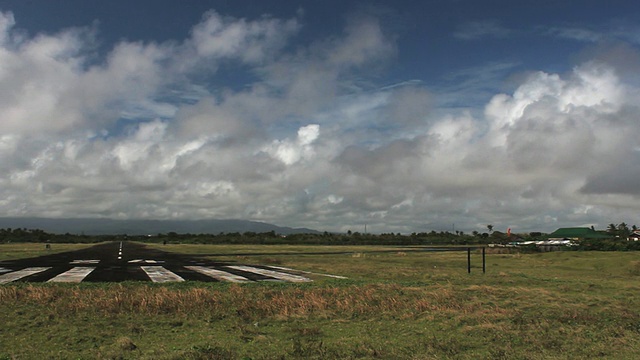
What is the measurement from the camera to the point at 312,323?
1730 centimetres

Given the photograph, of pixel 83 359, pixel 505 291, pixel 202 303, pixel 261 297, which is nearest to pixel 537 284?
pixel 505 291

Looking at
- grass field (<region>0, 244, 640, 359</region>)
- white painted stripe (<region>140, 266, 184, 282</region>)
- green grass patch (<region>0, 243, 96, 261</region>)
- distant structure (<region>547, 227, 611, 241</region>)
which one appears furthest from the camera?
distant structure (<region>547, 227, 611, 241</region>)

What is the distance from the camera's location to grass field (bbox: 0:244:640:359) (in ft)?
43.5

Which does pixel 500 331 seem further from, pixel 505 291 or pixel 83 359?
pixel 83 359

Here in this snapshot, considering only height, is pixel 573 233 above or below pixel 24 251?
above

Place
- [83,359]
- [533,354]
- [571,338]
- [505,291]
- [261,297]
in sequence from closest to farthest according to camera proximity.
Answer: [83,359]
[533,354]
[571,338]
[261,297]
[505,291]

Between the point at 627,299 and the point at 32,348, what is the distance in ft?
86.4

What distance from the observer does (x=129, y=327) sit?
15.9 meters

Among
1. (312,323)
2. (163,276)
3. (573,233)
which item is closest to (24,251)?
(163,276)

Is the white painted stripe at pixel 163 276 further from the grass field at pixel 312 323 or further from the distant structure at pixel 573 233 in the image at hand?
the distant structure at pixel 573 233

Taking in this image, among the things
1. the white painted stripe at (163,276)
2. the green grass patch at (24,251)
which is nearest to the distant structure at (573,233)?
the green grass patch at (24,251)

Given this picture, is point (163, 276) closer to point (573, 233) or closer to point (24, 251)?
point (24, 251)

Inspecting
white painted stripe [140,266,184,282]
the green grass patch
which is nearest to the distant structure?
the green grass patch

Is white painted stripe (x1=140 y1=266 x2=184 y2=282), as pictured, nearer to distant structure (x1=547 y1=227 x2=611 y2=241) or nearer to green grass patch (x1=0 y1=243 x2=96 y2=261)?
green grass patch (x1=0 y1=243 x2=96 y2=261)
